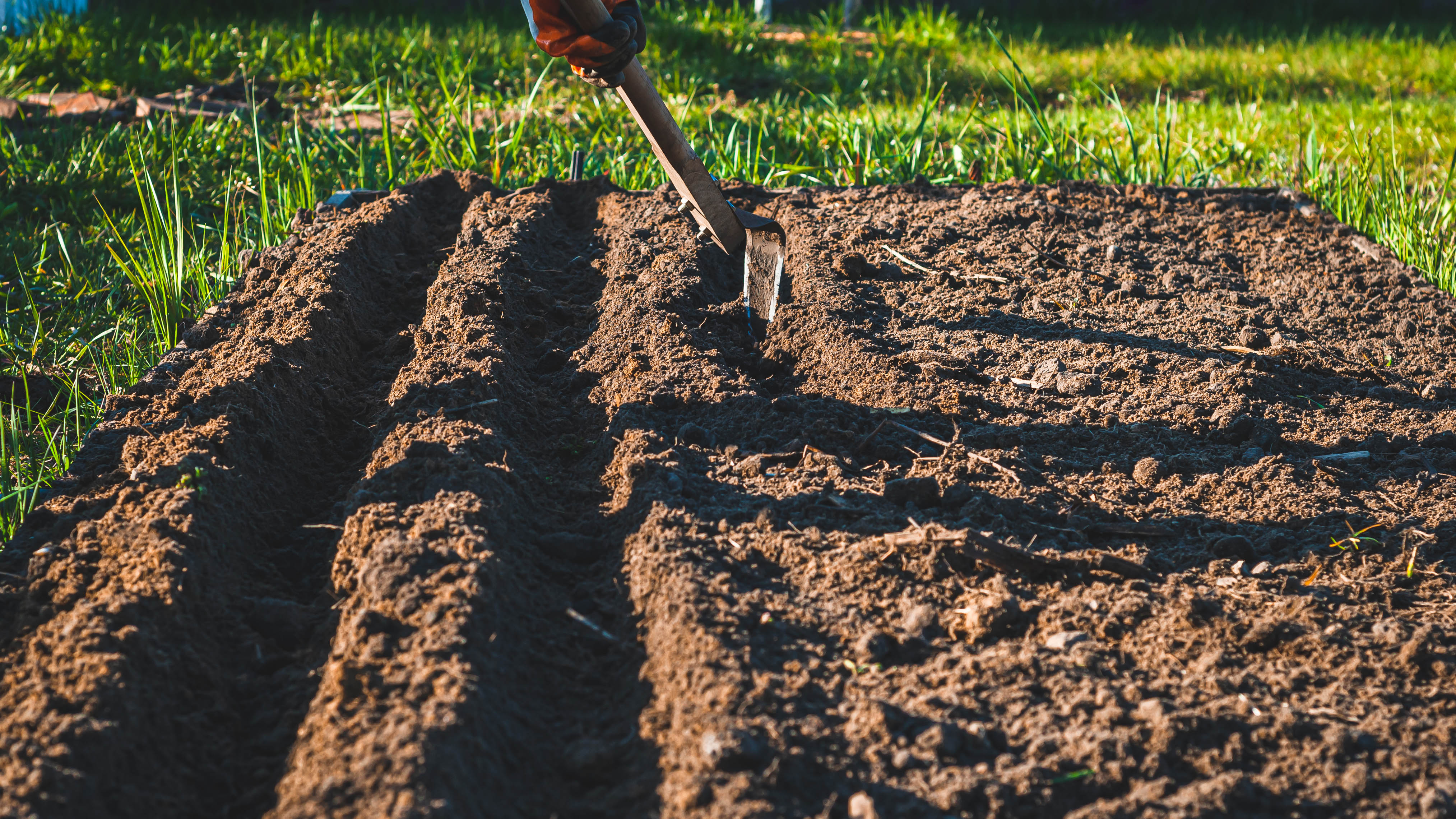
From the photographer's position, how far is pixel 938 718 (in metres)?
1.40

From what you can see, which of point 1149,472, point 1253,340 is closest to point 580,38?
point 1149,472

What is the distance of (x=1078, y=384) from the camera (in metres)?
2.41

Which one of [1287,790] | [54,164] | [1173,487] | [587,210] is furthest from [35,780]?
[54,164]

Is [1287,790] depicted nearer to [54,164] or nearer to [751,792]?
[751,792]

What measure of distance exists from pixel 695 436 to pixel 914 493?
0.48 meters

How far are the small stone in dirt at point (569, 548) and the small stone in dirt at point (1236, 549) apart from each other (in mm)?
1139

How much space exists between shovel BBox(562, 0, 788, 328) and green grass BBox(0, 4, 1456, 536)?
4.15 ft

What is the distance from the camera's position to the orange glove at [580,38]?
6.79ft

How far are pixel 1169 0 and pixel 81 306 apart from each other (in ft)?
33.3

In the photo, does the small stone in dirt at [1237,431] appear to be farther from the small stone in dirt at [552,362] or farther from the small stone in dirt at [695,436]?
the small stone in dirt at [552,362]

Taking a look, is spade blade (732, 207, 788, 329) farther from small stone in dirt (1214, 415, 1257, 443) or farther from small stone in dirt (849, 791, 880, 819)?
small stone in dirt (849, 791, 880, 819)

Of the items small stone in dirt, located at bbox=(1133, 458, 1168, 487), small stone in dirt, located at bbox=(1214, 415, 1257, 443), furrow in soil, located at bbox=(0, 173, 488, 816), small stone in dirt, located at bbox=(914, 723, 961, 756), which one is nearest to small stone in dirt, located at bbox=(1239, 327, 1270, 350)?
small stone in dirt, located at bbox=(1214, 415, 1257, 443)

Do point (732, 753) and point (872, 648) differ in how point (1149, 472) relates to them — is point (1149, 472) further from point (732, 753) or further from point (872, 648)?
point (732, 753)

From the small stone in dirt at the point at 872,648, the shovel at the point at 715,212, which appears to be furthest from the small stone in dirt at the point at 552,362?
the small stone in dirt at the point at 872,648
